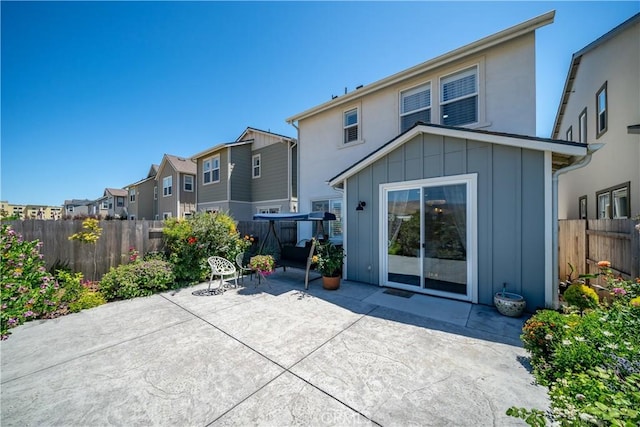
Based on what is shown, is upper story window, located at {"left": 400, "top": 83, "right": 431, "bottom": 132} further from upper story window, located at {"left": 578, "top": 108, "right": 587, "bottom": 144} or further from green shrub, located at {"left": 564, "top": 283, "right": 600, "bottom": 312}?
upper story window, located at {"left": 578, "top": 108, "right": 587, "bottom": 144}

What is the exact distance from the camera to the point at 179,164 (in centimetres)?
1902

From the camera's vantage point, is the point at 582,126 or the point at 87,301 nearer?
the point at 87,301

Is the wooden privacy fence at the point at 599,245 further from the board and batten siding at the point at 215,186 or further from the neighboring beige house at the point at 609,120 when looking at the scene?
the board and batten siding at the point at 215,186

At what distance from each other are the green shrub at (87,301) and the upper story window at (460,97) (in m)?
10.1

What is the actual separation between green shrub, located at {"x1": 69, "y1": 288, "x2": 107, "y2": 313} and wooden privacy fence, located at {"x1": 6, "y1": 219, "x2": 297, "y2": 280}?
2.79 feet

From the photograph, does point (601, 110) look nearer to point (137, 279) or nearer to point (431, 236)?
point (431, 236)

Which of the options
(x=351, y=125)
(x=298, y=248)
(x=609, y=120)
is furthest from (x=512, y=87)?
(x=298, y=248)

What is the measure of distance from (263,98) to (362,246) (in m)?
9.31

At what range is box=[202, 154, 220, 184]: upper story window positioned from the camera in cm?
1555

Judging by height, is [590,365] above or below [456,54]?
below

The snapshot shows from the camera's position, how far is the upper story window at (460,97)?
22.1 feet

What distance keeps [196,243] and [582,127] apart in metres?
15.0

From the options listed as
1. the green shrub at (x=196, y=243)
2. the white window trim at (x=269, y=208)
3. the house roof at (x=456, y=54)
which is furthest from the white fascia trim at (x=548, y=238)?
the white window trim at (x=269, y=208)

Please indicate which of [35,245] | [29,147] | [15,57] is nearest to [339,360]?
[35,245]
